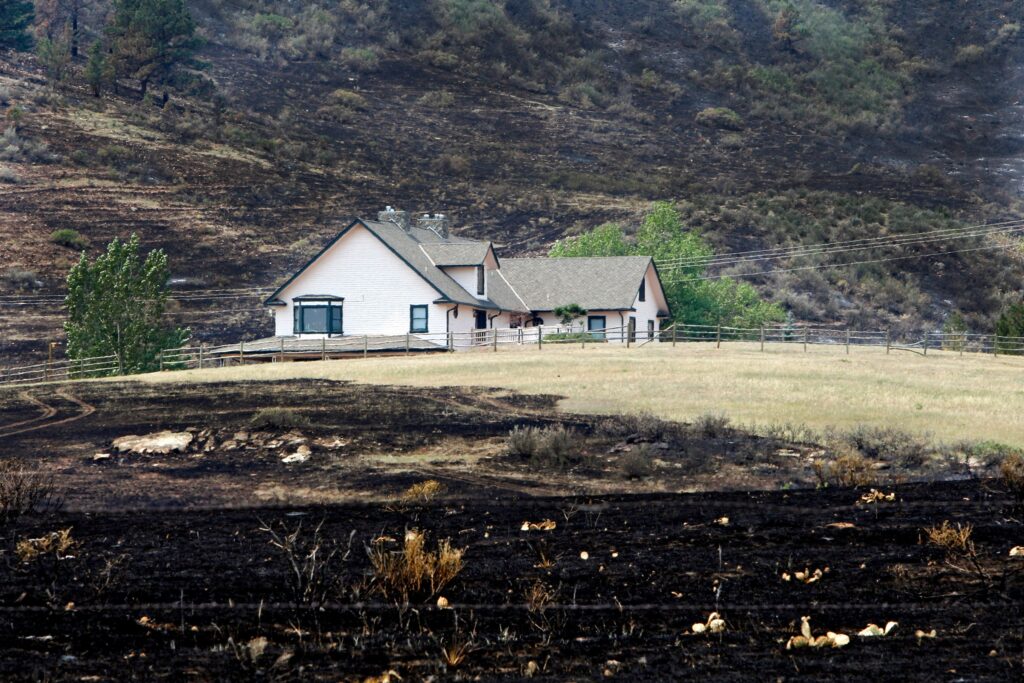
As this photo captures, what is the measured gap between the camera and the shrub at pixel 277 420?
32.2 metres

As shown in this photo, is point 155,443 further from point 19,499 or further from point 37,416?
point 19,499

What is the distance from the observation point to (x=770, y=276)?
94.4 m

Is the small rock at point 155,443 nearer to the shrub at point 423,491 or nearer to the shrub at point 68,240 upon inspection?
the shrub at point 423,491

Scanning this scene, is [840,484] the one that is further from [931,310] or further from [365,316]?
[931,310]

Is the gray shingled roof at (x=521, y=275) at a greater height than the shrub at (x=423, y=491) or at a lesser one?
greater

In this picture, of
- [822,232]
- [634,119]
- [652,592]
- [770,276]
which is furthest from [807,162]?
[652,592]

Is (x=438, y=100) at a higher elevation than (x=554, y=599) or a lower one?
higher

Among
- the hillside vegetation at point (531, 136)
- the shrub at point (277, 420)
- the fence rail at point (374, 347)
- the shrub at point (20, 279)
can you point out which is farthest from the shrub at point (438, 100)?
the shrub at point (277, 420)

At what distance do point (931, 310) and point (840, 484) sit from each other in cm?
7306

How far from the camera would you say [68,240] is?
281ft

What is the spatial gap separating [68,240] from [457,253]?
32.8m

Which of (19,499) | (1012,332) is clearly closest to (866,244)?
(1012,332)

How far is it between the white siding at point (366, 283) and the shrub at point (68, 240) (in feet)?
96.0

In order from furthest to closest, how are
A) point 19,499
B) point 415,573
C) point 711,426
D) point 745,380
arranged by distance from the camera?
point 745,380
point 711,426
point 19,499
point 415,573
